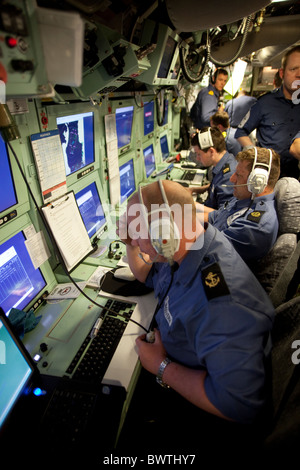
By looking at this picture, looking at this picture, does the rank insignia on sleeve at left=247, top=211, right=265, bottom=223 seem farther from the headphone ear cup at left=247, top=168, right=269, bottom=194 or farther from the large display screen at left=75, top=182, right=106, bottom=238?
the large display screen at left=75, top=182, right=106, bottom=238

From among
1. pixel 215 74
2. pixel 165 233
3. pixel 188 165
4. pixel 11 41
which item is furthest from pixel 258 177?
pixel 215 74

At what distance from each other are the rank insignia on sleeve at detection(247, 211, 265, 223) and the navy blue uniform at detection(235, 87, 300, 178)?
1516 mm

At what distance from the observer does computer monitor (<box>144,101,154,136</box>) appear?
3189mm

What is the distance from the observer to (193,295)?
1.05 meters

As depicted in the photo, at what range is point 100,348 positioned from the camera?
1.25 metres

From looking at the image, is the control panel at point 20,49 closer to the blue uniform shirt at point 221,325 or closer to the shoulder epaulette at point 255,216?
the blue uniform shirt at point 221,325

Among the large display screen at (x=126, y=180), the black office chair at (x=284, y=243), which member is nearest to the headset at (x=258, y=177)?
the black office chair at (x=284, y=243)

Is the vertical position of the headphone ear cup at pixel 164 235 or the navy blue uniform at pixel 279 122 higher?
the navy blue uniform at pixel 279 122

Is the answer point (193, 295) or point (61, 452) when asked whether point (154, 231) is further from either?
point (61, 452)

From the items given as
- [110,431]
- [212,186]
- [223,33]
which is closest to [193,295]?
[110,431]

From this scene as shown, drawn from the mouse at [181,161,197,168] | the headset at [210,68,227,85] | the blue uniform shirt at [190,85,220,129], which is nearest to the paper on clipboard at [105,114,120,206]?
the mouse at [181,161,197,168]

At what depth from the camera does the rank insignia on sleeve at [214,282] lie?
96 cm

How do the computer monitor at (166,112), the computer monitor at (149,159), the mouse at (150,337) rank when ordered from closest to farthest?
the mouse at (150,337)
the computer monitor at (149,159)
the computer monitor at (166,112)

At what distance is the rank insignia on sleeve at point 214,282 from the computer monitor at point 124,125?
1.86 meters
